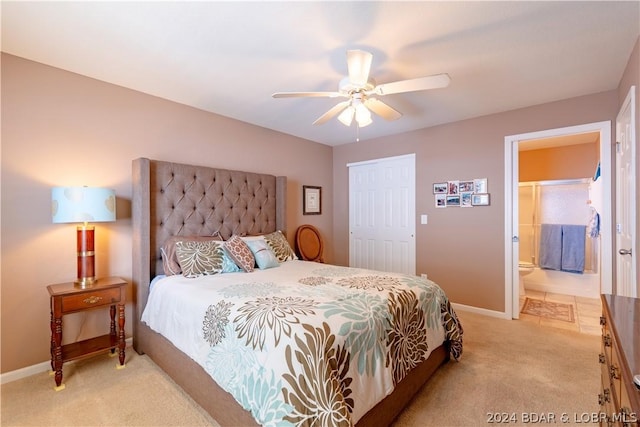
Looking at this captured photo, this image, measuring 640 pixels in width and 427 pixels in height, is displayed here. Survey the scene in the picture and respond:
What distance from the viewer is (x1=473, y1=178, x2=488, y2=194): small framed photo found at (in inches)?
135

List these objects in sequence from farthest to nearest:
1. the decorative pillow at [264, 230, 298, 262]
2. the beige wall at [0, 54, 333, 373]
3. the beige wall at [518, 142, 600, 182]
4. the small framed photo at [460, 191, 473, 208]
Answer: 1. the beige wall at [518, 142, 600, 182]
2. the small framed photo at [460, 191, 473, 208]
3. the decorative pillow at [264, 230, 298, 262]
4. the beige wall at [0, 54, 333, 373]

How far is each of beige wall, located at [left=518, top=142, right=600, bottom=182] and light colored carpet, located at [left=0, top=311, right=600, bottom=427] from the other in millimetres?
2951

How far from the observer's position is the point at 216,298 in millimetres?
1818

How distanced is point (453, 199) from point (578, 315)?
2022mm

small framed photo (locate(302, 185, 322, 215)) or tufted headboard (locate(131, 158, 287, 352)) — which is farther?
small framed photo (locate(302, 185, 322, 215))

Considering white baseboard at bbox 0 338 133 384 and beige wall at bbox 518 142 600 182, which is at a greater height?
beige wall at bbox 518 142 600 182

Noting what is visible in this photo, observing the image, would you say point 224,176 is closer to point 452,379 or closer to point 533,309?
point 452,379

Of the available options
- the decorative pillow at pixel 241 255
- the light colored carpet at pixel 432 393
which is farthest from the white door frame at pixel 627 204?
the decorative pillow at pixel 241 255

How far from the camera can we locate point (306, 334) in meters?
1.32

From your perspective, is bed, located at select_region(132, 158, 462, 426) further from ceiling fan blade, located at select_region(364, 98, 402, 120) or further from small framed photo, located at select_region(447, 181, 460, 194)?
small framed photo, located at select_region(447, 181, 460, 194)

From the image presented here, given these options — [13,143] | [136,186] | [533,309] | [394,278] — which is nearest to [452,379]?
[394,278]

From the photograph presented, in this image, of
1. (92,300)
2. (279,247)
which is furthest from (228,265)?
(92,300)

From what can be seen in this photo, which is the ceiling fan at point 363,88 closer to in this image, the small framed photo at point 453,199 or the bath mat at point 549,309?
the small framed photo at point 453,199

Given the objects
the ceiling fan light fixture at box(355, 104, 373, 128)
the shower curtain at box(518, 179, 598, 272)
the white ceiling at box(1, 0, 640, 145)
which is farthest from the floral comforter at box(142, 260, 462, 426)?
the shower curtain at box(518, 179, 598, 272)
